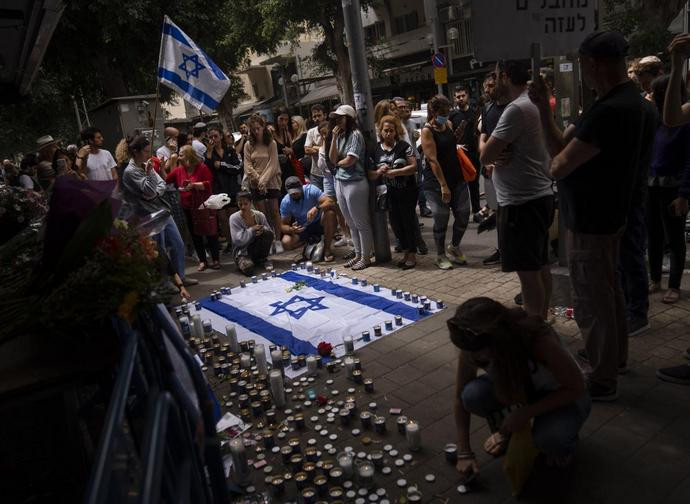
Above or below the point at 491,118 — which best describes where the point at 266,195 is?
below

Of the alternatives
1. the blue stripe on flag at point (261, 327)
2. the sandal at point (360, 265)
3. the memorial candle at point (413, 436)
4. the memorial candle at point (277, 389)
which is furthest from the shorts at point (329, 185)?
the memorial candle at point (413, 436)

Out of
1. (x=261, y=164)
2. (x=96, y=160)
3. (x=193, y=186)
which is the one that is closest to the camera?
(x=193, y=186)

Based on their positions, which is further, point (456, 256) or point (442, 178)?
point (456, 256)

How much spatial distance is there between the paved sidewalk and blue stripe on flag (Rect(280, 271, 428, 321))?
0.35 meters

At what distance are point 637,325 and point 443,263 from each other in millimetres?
2586

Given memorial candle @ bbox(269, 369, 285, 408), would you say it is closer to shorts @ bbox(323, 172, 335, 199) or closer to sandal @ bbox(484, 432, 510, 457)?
sandal @ bbox(484, 432, 510, 457)

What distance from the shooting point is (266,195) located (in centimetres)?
836

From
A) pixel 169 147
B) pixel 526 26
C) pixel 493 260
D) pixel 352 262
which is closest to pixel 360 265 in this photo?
pixel 352 262

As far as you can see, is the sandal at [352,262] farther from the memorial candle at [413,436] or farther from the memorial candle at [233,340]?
the memorial candle at [413,436]

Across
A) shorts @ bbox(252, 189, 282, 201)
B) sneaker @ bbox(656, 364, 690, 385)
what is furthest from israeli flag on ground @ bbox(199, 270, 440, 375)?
sneaker @ bbox(656, 364, 690, 385)

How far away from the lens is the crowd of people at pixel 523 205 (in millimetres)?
2617

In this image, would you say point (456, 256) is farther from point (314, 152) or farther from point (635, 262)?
point (314, 152)

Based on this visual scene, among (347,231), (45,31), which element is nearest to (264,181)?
(347,231)

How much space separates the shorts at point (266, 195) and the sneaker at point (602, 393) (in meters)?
5.94
